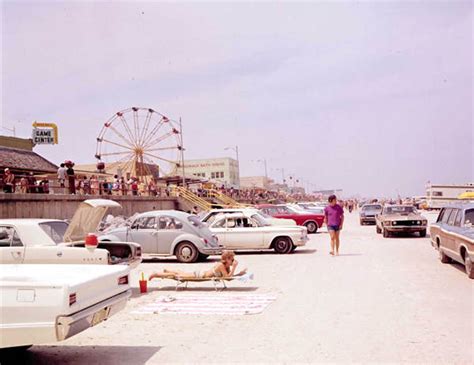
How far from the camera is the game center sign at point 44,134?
4419 cm

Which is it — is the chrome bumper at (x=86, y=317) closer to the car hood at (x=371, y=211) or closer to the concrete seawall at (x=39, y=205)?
the concrete seawall at (x=39, y=205)

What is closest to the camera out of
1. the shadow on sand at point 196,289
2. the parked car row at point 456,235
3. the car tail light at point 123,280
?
the car tail light at point 123,280

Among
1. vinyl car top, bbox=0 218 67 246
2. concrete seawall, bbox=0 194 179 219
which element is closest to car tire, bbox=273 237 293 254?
vinyl car top, bbox=0 218 67 246

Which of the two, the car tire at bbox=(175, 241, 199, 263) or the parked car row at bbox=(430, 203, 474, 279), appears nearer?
the parked car row at bbox=(430, 203, 474, 279)

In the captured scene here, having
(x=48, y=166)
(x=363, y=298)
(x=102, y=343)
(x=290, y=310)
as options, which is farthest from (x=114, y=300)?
(x=48, y=166)

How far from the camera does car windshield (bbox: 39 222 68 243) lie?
977cm

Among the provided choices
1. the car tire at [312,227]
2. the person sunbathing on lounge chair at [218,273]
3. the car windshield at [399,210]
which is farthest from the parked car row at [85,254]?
the car tire at [312,227]

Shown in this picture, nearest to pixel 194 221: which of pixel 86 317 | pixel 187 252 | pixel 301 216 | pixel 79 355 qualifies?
pixel 187 252

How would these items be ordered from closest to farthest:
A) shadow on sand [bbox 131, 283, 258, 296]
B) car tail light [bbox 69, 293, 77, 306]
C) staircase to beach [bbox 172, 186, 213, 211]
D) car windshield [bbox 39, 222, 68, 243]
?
car tail light [bbox 69, 293, 77, 306]
car windshield [bbox 39, 222, 68, 243]
shadow on sand [bbox 131, 283, 258, 296]
staircase to beach [bbox 172, 186, 213, 211]

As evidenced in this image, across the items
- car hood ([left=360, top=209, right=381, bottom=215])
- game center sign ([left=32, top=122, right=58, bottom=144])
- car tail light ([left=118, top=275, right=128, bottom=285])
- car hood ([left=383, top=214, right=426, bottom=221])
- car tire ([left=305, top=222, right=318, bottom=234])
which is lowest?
car tire ([left=305, top=222, right=318, bottom=234])

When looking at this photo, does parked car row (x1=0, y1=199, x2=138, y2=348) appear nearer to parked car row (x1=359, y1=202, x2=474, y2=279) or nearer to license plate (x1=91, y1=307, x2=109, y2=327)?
license plate (x1=91, y1=307, x2=109, y2=327)

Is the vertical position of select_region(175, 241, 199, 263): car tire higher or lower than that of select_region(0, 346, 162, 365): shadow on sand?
higher

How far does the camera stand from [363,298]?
8.96 meters

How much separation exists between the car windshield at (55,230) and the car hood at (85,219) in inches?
5.9
